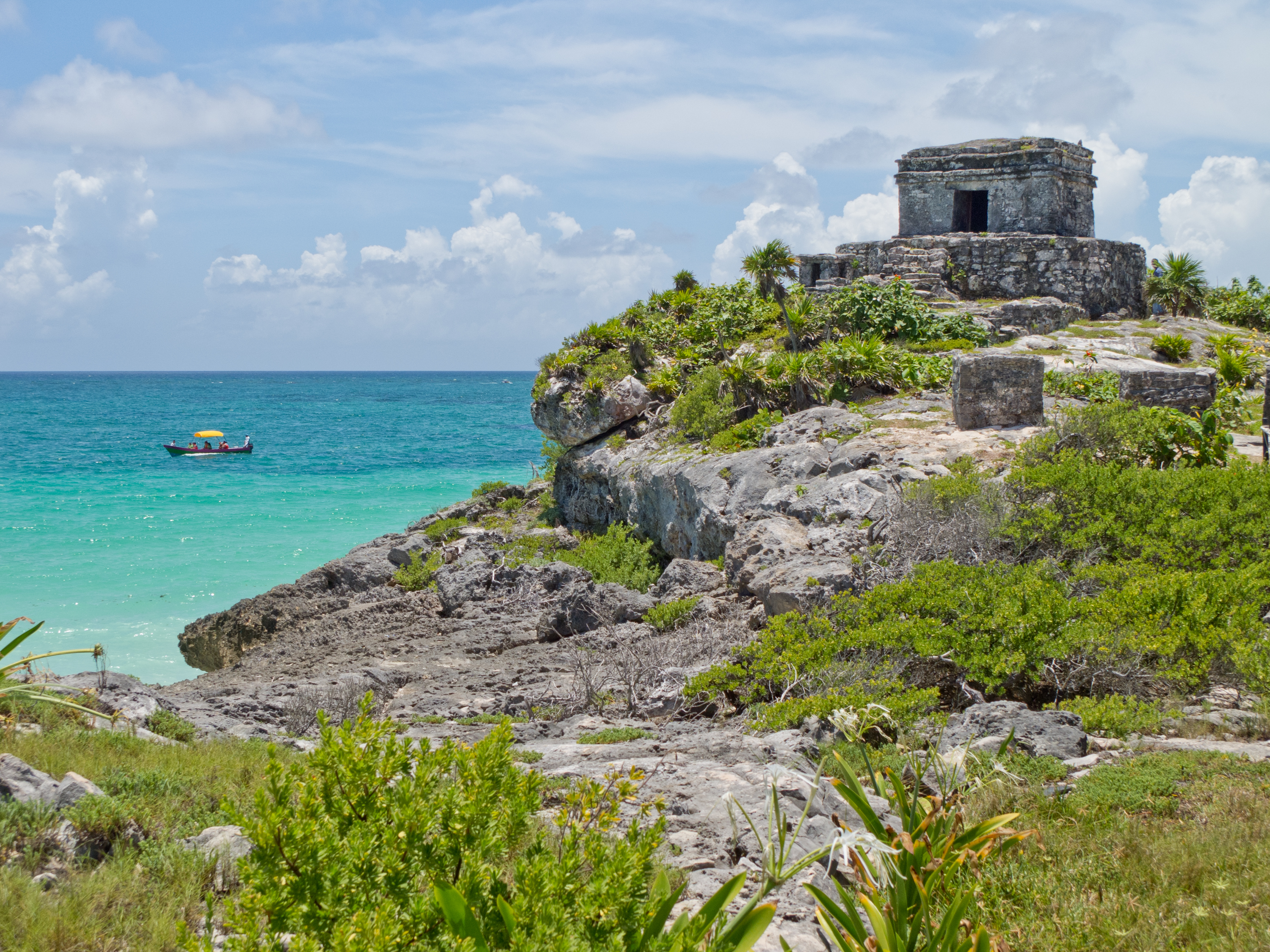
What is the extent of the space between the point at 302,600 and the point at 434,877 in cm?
1433

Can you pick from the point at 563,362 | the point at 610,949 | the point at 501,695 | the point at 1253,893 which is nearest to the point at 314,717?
the point at 501,695

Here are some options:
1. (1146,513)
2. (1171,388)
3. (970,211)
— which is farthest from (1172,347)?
(1146,513)

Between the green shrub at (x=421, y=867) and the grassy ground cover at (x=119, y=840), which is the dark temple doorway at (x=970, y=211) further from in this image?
the green shrub at (x=421, y=867)

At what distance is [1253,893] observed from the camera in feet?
11.1

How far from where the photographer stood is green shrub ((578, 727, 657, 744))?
6.55 m

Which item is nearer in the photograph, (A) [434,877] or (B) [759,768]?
(A) [434,877]

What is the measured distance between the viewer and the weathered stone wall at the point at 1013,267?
2141 cm

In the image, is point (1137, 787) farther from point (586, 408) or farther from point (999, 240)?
point (999, 240)

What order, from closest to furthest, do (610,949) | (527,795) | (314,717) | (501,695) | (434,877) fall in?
(610,949)
(434,877)
(527,795)
(314,717)
(501,695)

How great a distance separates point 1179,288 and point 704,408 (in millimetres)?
16641

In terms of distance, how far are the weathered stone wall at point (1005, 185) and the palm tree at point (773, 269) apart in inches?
338

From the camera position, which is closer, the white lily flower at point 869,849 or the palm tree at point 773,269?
the white lily flower at point 869,849

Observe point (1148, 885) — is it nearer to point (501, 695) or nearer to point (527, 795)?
point (527, 795)

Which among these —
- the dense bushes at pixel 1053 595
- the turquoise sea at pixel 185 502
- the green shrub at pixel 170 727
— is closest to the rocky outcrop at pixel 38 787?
the green shrub at pixel 170 727
